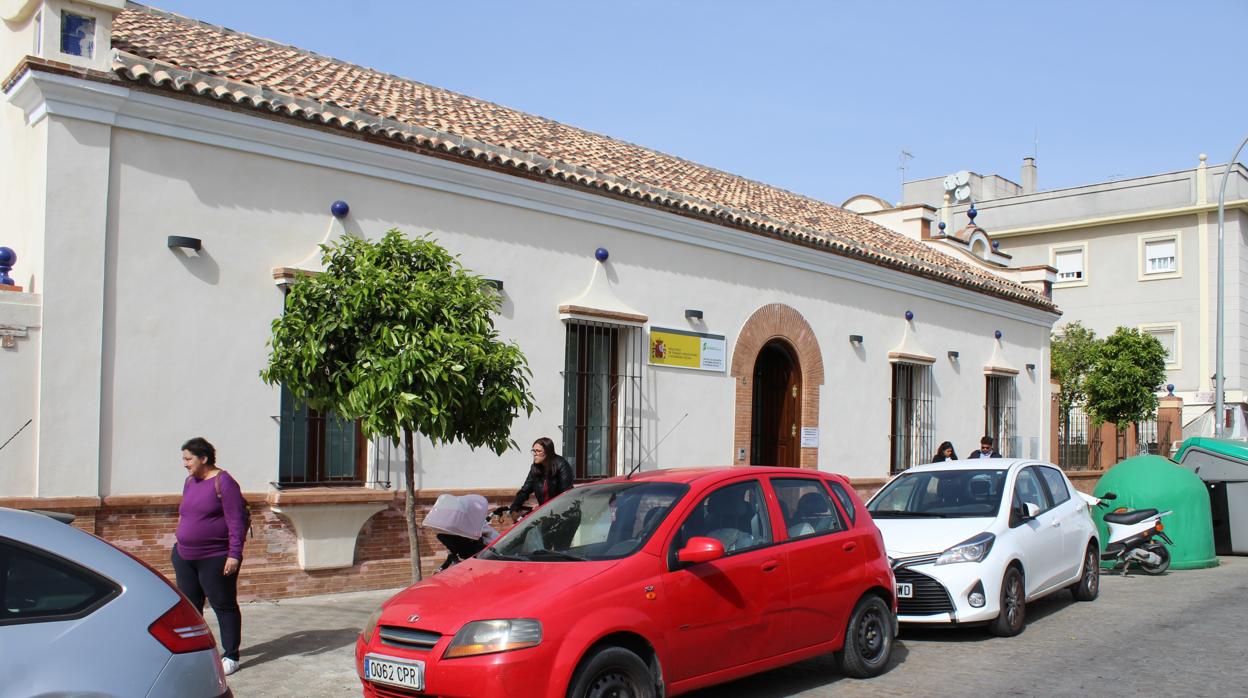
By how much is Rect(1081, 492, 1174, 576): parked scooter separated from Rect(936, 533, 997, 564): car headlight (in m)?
5.04

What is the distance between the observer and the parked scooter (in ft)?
43.4

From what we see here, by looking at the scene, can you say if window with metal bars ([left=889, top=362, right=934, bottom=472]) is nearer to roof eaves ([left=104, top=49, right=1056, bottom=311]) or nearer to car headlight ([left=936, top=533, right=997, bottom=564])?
roof eaves ([left=104, top=49, right=1056, bottom=311])

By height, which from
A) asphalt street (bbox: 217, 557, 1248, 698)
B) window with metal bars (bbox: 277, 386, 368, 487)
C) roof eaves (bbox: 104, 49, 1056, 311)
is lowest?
asphalt street (bbox: 217, 557, 1248, 698)

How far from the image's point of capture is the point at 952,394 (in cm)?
1998

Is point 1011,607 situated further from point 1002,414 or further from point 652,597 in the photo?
point 1002,414

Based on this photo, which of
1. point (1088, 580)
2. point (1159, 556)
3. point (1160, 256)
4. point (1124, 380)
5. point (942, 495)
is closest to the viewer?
point (942, 495)

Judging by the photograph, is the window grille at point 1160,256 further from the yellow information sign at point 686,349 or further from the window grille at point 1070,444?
the yellow information sign at point 686,349

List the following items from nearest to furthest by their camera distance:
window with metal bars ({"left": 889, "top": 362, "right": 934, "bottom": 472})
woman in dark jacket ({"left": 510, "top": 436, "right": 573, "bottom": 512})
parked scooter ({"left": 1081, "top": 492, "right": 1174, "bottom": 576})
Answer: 1. woman in dark jacket ({"left": 510, "top": 436, "right": 573, "bottom": 512})
2. parked scooter ({"left": 1081, "top": 492, "right": 1174, "bottom": 576})
3. window with metal bars ({"left": 889, "top": 362, "right": 934, "bottom": 472})

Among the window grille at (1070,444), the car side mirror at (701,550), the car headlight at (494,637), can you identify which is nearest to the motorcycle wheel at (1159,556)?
the car side mirror at (701,550)

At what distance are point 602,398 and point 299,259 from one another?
4.40m

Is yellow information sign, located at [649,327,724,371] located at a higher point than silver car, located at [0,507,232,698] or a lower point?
higher

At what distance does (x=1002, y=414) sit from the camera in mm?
21922

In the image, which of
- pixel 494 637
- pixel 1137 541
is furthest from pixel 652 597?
pixel 1137 541

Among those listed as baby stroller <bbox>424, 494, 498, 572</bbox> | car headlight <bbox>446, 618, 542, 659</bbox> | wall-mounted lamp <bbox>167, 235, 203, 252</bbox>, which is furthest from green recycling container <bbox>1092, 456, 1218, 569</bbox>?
wall-mounted lamp <bbox>167, 235, 203, 252</bbox>
